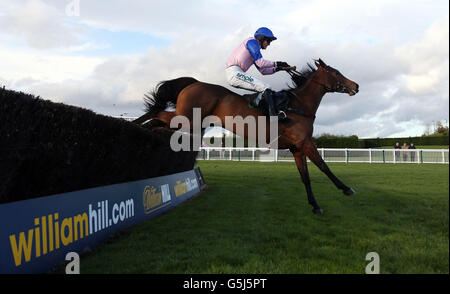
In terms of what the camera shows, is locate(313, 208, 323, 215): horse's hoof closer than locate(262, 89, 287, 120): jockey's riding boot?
No

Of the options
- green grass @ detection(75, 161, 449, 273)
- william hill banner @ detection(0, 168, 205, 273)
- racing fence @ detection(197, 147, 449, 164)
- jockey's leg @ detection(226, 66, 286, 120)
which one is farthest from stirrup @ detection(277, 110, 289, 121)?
racing fence @ detection(197, 147, 449, 164)

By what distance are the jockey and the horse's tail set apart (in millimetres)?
642

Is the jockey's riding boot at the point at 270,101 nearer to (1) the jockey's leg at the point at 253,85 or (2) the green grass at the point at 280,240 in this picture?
(1) the jockey's leg at the point at 253,85

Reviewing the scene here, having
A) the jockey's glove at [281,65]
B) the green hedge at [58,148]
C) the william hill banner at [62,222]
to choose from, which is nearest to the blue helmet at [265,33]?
the jockey's glove at [281,65]

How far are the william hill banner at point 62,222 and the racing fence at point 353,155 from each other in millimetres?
19497

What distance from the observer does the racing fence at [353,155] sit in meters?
22.4

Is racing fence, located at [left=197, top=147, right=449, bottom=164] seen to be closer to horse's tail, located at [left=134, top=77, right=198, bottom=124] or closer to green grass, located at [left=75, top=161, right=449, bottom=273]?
green grass, located at [left=75, top=161, right=449, bottom=273]

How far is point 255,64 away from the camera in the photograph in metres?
4.18

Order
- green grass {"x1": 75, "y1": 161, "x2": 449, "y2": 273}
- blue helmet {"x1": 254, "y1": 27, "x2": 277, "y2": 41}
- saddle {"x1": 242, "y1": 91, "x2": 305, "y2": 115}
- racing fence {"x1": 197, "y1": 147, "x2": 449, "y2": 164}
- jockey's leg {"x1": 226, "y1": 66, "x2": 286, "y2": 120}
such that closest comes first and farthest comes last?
green grass {"x1": 75, "y1": 161, "x2": 449, "y2": 273}, blue helmet {"x1": 254, "y1": 27, "x2": 277, "y2": 41}, jockey's leg {"x1": 226, "y1": 66, "x2": 286, "y2": 120}, saddle {"x1": 242, "y1": 91, "x2": 305, "y2": 115}, racing fence {"x1": 197, "y1": 147, "x2": 449, "y2": 164}

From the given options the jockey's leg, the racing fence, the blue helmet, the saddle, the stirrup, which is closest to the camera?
the blue helmet

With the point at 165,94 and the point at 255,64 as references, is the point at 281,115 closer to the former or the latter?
the point at 255,64

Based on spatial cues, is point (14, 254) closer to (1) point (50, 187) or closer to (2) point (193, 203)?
(1) point (50, 187)

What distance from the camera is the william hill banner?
2609 millimetres

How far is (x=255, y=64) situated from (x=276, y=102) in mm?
641
